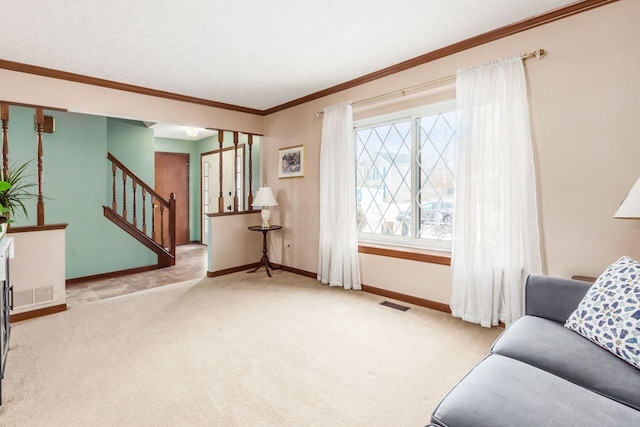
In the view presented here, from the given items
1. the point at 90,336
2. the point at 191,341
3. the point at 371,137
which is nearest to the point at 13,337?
the point at 90,336

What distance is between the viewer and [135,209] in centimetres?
500

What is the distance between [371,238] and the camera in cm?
380

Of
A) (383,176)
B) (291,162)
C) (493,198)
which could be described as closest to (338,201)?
(383,176)

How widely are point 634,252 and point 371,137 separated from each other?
2.49 m

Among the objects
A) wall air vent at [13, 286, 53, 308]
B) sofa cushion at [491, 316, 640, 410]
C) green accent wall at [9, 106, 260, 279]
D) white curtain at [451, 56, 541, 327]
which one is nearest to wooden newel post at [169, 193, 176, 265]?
green accent wall at [9, 106, 260, 279]

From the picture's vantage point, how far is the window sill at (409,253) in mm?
3066

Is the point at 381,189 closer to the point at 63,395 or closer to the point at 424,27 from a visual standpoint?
the point at 424,27

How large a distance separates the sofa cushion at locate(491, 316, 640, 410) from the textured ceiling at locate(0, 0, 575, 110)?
2123 millimetres

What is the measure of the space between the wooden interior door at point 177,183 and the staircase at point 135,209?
5.03 feet

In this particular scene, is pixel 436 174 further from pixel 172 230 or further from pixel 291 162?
pixel 172 230

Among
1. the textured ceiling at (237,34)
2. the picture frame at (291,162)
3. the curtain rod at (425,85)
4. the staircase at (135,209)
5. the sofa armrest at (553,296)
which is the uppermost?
the textured ceiling at (237,34)

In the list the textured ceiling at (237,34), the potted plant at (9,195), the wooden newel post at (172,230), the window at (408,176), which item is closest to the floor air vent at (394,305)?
the window at (408,176)

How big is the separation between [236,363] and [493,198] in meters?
2.31

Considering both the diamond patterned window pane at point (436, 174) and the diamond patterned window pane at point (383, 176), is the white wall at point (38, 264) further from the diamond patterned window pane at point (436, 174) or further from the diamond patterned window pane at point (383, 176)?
the diamond patterned window pane at point (436, 174)
